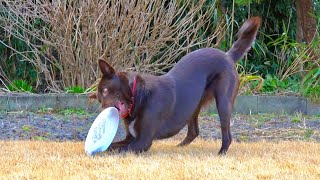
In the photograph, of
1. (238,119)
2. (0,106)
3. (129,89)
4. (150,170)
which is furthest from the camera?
(0,106)

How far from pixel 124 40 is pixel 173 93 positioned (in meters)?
3.24

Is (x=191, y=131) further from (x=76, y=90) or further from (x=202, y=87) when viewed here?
(x=76, y=90)

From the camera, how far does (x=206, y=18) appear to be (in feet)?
31.3

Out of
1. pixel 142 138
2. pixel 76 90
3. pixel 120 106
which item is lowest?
pixel 76 90

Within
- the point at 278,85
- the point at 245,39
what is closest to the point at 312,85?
the point at 278,85

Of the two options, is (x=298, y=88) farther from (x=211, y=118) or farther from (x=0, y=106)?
(x=0, y=106)

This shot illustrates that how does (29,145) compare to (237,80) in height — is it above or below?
below

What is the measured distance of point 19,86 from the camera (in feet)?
29.9

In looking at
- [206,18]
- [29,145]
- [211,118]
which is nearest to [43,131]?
[29,145]

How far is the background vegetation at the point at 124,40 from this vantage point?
335 inches

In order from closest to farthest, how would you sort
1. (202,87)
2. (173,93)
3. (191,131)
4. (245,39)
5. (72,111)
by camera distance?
(173,93), (202,87), (245,39), (191,131), (72,111)

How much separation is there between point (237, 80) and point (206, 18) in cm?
389

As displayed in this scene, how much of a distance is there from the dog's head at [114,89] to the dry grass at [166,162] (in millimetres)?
389

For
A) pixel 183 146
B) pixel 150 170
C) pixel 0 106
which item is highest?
pixel 150 170
